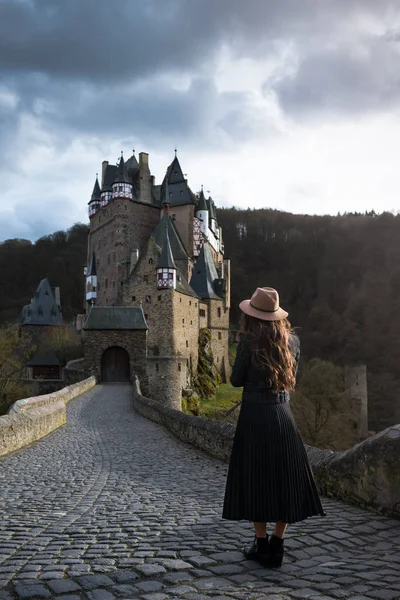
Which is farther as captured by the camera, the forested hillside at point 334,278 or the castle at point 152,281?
the forested hillside at point 334,278

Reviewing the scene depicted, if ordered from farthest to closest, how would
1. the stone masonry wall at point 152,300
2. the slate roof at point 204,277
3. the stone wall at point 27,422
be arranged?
1. the slate roof at point 204,277
2. the stone masonry wall at point 152,300
3. the stone wall at point 27,422

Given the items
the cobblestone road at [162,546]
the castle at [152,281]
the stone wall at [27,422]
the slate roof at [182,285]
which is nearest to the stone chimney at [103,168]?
the castle at [152,281]

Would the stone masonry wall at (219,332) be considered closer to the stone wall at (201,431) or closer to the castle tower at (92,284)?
the castle tower at (92,284)

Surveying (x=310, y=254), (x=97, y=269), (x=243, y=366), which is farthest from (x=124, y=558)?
(x=310, y=254)

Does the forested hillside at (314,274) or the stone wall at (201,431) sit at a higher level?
the forested hillside at (314,274)

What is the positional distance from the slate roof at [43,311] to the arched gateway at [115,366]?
979 inches

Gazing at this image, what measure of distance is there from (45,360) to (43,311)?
12071 millimetres

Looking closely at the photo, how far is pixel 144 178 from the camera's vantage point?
5938cm

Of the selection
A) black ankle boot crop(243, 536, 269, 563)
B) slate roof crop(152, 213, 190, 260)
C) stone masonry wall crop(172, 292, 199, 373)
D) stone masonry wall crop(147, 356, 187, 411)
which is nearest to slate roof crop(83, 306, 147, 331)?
stone masonry wall crop(147, 356, 187, 411)

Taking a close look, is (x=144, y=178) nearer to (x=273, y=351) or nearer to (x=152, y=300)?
(x=152, y=300)

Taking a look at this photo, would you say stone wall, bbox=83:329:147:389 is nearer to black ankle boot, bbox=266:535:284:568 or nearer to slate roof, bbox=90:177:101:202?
slate roof, bbox=90:177:101:202

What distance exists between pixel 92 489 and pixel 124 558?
12.0 feet

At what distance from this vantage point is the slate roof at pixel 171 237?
4997cm

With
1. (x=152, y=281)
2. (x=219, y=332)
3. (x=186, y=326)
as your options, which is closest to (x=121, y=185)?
(x=152, y=281)
